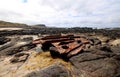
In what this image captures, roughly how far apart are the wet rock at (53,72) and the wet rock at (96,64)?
0.58 metres

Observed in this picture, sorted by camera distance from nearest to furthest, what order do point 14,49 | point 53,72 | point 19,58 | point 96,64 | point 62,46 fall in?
point 53,72, point 96,64, point 62,46, point 19,58, point 14,49

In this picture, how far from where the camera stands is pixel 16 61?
41.3 feet

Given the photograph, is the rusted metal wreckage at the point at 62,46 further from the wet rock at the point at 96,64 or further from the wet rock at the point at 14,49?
the wet rock at the point at 14,49

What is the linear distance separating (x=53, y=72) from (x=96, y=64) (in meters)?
2.45

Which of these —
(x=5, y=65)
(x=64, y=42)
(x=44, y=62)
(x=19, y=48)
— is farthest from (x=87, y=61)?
(x=19, y=48)

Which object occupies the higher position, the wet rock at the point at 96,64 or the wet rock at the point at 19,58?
the wet rock at the point at 96,64

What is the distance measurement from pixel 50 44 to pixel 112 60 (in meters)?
5.10

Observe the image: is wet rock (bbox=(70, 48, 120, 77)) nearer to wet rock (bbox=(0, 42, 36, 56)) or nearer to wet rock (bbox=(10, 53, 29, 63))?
wet rock (bbox=(10, 53, 29, 63))

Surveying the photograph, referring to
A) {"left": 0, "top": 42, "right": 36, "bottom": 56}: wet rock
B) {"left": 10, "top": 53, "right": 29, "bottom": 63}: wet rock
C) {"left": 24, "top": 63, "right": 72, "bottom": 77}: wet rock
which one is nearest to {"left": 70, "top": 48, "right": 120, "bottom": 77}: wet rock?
{"left": 24, "top": 63, "right": 72, "bottom": 77}: wet rock

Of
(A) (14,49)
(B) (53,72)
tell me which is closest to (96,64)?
(B) (53,72)

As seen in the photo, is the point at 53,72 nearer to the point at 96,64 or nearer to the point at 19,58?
the point at 96,64

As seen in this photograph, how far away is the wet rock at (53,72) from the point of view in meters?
8.64

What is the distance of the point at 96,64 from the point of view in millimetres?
9461

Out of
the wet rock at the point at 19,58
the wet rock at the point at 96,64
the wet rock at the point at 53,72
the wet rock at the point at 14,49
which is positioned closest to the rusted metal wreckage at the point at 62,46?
the wet rock at the point at 96,64
